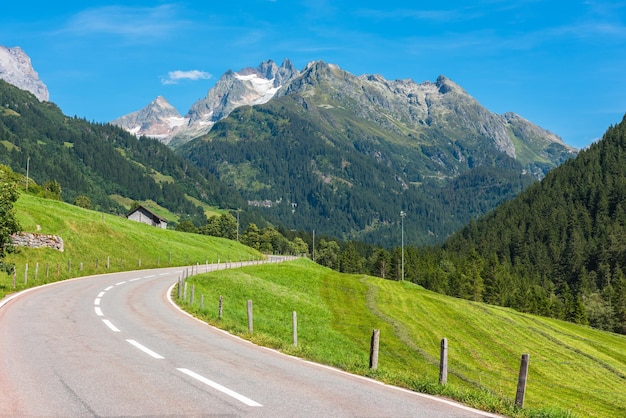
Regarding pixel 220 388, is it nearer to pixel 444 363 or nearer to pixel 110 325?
pixel 444 363

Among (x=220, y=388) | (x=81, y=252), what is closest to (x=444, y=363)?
(x=220, y=388)

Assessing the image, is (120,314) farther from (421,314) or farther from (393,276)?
(393,276)

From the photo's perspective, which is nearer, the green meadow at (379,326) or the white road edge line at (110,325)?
the white road edge line at (110,325)

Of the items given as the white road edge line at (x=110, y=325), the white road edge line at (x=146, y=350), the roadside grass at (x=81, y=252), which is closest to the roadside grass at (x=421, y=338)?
the white road edge line at (x=146, y=350)

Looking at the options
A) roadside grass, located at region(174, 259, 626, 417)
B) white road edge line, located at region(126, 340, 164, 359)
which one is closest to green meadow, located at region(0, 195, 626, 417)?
roadside grass, located at region(174, 259, 626, 417)

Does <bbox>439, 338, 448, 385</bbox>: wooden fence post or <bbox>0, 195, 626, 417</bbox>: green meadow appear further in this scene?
<bbox>0, 195, 626, 417</bbox>: green meadow

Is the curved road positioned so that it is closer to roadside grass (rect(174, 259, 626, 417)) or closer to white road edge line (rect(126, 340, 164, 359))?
white road edge line (rect(126, 340, 164, 359))

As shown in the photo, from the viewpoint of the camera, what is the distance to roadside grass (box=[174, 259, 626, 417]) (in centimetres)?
2626

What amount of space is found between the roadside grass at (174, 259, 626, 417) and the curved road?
1.80 metres

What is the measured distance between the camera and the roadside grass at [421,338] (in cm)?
2626

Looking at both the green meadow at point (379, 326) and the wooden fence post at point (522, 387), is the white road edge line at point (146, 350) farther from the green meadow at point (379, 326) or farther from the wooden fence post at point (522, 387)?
the wooden fence post at point (522, 387)

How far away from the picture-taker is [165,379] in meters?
12.9

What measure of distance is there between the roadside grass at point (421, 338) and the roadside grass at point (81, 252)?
14004 millimetres

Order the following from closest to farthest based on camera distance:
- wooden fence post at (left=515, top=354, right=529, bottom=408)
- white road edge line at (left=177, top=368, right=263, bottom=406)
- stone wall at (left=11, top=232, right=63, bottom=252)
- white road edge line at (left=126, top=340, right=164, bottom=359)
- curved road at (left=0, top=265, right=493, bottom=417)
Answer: curved road at (left=0, top=265, right=493, bottom=417) → white road edge line at (left=177, top=368, right=263, bottom=406) → wooden fence post at (left=515, top=354, right=529, bottom=408) → white road edge line at (left=126, top=340, right=164, bottom=359) → stone wall at (left=11, top=232, right=63, bottom=252)
